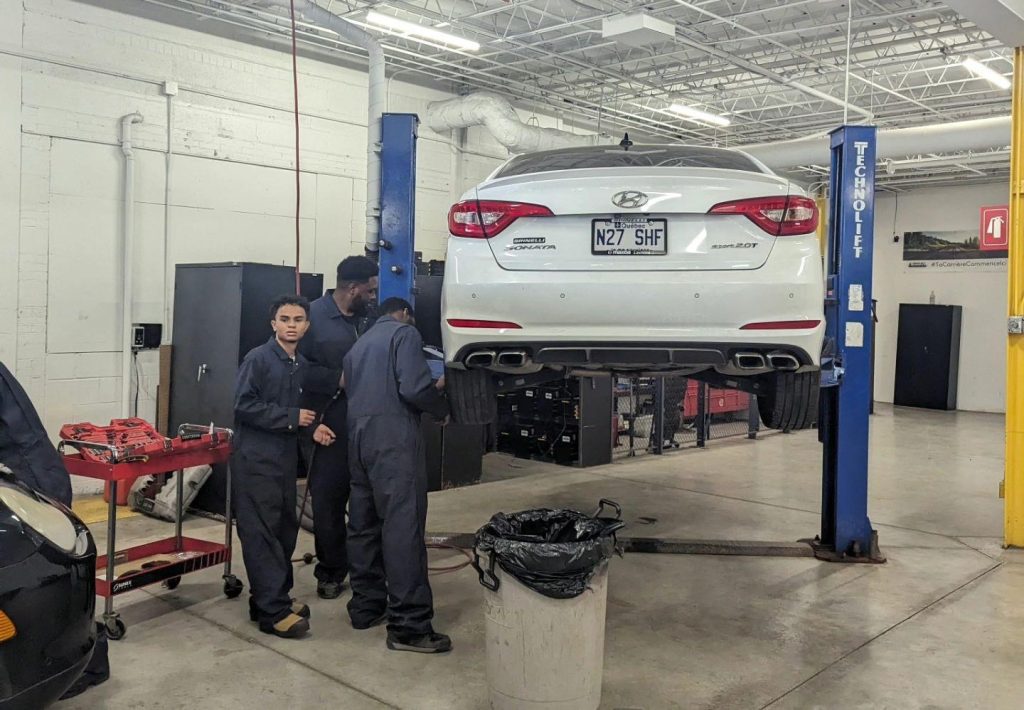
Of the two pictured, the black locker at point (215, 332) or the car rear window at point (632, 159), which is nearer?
the car rear window at point (632, 159)

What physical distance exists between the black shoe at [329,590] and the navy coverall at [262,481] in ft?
1.52

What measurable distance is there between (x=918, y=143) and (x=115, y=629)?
937cm

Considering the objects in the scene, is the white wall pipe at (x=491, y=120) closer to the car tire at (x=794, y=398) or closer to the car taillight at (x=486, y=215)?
the car tire at (x=794, y=398)

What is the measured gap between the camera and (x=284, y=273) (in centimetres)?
632

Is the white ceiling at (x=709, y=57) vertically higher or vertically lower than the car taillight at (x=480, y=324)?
higher

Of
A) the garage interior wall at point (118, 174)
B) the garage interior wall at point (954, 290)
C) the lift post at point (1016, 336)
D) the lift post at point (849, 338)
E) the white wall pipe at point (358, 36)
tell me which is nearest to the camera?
the lift post at point (849, 338)

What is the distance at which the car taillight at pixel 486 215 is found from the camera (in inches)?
120

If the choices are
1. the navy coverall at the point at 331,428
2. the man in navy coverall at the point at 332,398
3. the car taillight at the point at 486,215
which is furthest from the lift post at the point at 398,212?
the car taillight at the point at 486,215

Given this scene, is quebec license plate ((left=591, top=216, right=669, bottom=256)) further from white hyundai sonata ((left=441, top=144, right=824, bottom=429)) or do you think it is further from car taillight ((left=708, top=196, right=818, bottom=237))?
car taillight ((left=708, top=196, right=818, bottom=237))

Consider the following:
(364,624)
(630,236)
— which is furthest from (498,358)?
(364,624)

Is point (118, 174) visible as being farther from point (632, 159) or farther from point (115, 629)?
point (632, 159)

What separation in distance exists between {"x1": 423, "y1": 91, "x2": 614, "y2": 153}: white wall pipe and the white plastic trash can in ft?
23.6

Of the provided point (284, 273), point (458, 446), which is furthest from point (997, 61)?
point (284, 273)

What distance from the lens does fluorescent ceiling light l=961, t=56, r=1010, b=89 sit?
8364 mm
